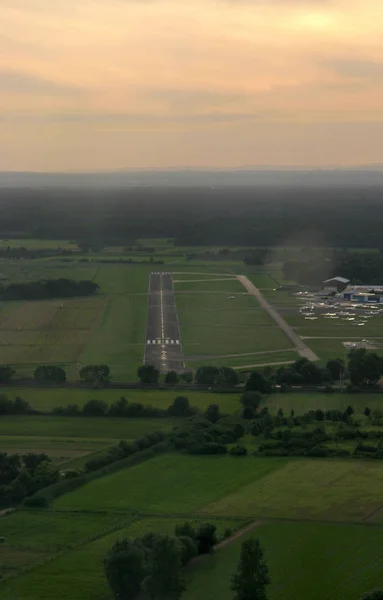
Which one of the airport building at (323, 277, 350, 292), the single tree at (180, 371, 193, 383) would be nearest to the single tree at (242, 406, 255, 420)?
the single tree at (180, 371, 193, 383)

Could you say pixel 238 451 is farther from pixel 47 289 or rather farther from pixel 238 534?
pixel 47 289

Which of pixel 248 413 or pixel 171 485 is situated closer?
pixel 171 485

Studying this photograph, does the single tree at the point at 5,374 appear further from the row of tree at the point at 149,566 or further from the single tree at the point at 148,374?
the row of tree at the point at 149,566

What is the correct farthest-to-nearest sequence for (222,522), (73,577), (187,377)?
(187,377), (222,522), (73,577)

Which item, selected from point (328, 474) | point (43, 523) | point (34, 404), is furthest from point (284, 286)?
point (43, 523)

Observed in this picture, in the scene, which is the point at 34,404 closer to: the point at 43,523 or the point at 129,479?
the point at 129,479

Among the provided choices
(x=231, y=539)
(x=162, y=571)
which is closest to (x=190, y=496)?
(x=231, y=539)

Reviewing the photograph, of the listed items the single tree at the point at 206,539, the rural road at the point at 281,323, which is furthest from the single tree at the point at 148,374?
the single tree at the point at 206,539
